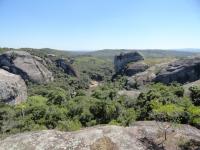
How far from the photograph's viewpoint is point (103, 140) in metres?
24.5

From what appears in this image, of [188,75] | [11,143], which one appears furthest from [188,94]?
[11,143]

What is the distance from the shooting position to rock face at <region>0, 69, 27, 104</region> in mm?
93250

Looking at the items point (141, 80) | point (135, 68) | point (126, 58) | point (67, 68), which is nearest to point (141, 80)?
point (141, 80)

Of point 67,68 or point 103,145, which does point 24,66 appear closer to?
point 67,68

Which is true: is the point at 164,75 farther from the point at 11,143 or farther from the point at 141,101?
the point at 11,143

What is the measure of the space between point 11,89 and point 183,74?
203 ft

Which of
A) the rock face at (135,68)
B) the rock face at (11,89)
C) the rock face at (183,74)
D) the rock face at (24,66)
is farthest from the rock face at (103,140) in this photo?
the rock face at (135,68)

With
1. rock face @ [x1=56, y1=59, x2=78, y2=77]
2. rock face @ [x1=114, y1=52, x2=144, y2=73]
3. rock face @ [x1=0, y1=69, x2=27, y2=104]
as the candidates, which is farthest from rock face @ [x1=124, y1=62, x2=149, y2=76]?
rock face @ [x1=0, y1=69, x2=27, y2=104]

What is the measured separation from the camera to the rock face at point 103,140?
23844 mm

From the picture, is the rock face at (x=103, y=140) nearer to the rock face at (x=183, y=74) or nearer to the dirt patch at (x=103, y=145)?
the dirt patch at (x=103, y=145)

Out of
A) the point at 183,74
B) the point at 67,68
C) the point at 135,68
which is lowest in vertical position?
the point at 67,68

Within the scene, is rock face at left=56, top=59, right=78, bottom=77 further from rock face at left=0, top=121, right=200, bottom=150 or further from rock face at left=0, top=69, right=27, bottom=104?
rock face at left=0, top=121, right=200, bottom=150

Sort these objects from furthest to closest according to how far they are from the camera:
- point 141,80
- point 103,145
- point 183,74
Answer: point 141,80 < point 183,74 < point 103,145

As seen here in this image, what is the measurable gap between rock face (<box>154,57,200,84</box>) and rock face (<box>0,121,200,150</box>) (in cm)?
9180
